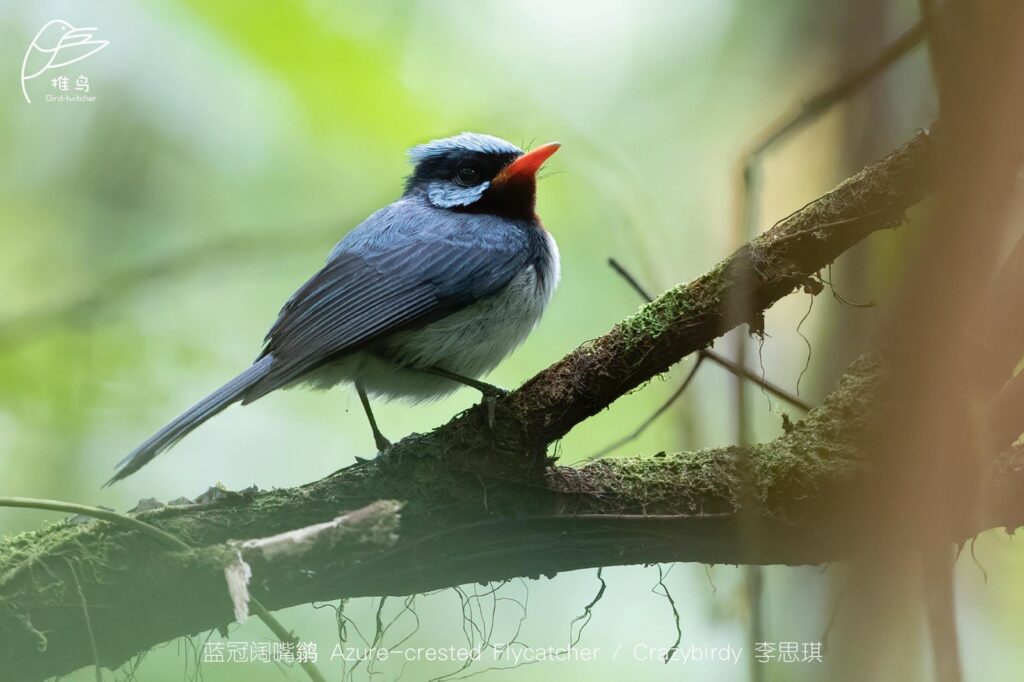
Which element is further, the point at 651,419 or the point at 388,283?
the point at 388,283

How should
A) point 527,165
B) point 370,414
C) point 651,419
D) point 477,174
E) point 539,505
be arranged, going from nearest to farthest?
point 539,505 < point 651,419 < point 370,414 < point 527,165 < point 477,174

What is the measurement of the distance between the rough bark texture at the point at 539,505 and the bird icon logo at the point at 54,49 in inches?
63.5

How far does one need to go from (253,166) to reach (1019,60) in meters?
2.62

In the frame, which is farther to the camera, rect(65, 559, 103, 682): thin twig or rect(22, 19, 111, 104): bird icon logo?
rect(22, 19, 111, 104): bird icon logo

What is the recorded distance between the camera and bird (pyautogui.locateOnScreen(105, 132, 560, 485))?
245cm

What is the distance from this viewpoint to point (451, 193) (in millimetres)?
3037

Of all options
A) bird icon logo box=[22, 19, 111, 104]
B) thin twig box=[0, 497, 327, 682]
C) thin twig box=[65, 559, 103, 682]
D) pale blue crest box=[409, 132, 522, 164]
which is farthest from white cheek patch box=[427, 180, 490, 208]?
thin twig box=[65, 559, 103, 682]

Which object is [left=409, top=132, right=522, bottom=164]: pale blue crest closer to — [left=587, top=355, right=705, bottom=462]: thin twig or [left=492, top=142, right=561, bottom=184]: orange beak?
[left=492, top=142, right=561, bottom=184]: orange beak

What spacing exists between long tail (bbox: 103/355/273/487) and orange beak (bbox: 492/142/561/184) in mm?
1109

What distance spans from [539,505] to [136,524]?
936mm

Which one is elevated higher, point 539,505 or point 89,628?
point 539,505

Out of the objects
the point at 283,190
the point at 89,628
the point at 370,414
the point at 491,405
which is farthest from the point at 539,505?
the point at 283,190

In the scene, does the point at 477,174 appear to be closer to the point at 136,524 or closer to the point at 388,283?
the point at 388,283

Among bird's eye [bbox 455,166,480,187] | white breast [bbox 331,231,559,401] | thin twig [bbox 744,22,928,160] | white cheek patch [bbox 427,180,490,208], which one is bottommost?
white breast [bbox 331,231,559,401]
